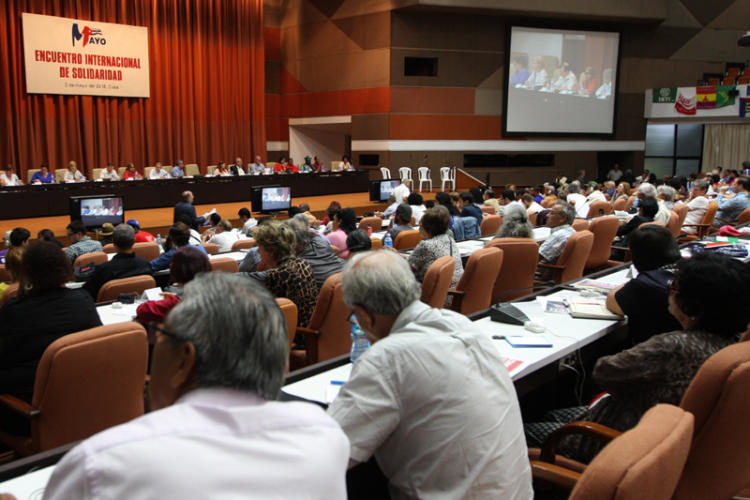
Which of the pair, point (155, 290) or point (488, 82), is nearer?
point (155, 290)

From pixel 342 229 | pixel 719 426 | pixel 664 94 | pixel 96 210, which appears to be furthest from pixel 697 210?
pixel 664 94

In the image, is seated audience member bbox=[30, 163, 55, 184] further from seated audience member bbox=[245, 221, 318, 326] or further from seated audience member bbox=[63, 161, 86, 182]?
seated audience member bbox=[245, 221, 318, 326]

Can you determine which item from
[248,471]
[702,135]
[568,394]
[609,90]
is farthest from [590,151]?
[248,471]

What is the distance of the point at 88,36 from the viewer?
14.1 m

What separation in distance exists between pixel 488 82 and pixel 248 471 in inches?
689

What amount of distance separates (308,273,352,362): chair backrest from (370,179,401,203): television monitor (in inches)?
379

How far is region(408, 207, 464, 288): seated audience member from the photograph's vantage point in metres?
4.43

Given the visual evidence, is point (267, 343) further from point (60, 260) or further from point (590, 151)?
point (590, 151)

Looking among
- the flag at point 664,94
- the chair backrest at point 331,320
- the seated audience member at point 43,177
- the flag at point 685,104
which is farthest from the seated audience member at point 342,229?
the flag at point 664,94

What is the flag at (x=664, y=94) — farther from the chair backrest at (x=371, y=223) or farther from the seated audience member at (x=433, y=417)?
the seated audience member at (x=433, y=417)

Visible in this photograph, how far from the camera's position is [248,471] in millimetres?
966

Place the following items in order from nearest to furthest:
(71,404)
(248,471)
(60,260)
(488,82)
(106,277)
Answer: (248,471), (71,404), (60,260), (106,277), (488,82)

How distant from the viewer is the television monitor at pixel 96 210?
30.9 ft


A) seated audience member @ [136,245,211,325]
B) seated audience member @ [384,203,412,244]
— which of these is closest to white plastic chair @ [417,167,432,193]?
seated audience member @ [384,203,412,244]
